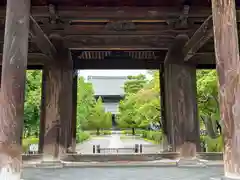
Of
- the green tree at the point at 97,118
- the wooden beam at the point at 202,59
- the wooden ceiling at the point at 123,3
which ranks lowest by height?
the green tree at the point at 97,118

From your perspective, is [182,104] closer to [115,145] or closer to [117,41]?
[117,41]

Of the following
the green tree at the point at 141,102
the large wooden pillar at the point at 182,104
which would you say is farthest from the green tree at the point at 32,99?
the large wooden pillar at the point at 182,104

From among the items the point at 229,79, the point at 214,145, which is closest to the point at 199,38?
the point at 229,79

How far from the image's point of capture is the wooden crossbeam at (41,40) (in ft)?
20.9

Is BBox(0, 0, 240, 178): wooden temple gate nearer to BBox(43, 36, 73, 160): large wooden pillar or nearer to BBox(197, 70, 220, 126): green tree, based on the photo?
BBox(43, 36, 73, 160): large wooden pillar

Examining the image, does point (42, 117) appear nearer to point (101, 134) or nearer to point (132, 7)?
point (132, 7)

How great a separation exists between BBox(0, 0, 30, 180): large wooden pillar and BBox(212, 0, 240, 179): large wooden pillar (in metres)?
3.74

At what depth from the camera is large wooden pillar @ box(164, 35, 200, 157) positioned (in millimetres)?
7750

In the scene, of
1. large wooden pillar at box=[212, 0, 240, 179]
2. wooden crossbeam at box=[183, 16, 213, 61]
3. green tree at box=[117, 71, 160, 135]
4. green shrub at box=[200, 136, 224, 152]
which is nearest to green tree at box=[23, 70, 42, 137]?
green tree at box=[117, 71, 160, 135]

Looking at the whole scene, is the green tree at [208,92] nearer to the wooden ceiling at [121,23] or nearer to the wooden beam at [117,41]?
the wooden ceiling at [121,23]

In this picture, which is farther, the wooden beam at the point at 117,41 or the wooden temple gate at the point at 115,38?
the wooden beam at the point at 117,41

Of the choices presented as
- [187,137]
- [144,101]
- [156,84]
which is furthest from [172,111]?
[144,101]

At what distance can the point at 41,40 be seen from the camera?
693cm

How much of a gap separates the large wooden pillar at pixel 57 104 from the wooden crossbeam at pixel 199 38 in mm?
4069
